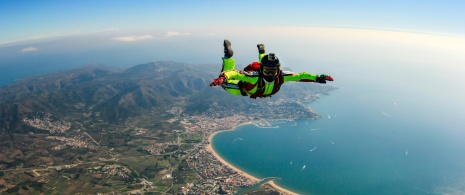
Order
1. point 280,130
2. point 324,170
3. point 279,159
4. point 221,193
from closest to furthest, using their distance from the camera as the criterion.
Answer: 1. point 221,193
2. point 324,170
3. point 279,159
4. point 280,130

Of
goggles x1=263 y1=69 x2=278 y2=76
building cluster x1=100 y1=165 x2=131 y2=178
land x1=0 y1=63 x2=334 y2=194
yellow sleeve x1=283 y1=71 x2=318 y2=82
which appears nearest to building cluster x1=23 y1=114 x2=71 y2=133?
land x1=0 y1=63 x2=334 y2=194

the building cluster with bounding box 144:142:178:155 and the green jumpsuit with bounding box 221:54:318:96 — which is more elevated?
the green jumpsuit with bounding box 221:54:318:96

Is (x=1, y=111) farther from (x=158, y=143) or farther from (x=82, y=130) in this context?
(x=158, y=143)

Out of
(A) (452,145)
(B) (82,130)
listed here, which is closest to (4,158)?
(B) (82,130)

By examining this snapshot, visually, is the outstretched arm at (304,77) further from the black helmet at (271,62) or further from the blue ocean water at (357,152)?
the blue ocean water at (357,152)

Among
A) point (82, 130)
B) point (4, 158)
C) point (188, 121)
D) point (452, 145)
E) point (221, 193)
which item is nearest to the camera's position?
point (221, 193)

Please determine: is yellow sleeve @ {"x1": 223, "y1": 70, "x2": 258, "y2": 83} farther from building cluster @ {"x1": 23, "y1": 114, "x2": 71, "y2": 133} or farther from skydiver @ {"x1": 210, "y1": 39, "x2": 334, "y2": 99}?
building cluster @ {"x1": 23, "y1": 114, "x2": 71, "y2": 133}

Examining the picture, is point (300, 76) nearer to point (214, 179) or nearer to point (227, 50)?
point (227, 50)
